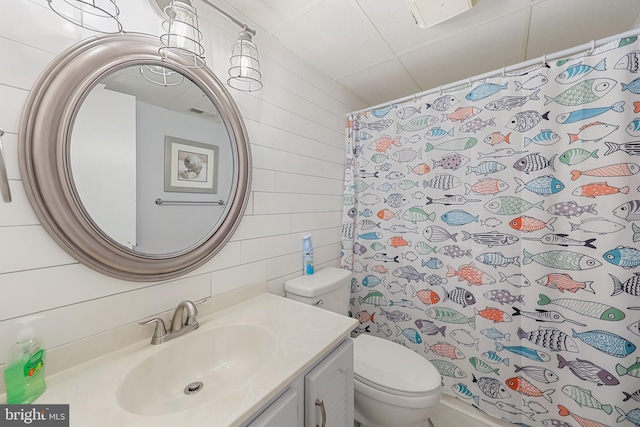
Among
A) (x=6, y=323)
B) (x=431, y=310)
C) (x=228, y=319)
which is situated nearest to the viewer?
(x=6, y=323)

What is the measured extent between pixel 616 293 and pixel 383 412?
1100 mm

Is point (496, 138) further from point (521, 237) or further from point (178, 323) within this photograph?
point (178, 323)

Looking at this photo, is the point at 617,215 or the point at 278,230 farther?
the point at 278,230

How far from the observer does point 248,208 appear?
1.17 meters

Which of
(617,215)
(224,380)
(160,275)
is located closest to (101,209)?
(160,275)

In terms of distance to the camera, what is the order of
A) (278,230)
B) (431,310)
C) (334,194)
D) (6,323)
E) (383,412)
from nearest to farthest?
(6,323) < (383,412) < (278,230) < (431,310) < (334,194)

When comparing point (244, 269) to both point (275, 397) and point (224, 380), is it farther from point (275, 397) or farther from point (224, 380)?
point (275, 397)

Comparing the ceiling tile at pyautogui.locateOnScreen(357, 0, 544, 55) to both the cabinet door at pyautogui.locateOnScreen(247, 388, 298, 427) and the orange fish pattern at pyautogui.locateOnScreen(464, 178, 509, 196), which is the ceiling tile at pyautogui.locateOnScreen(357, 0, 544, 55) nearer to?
the orange fish pattern at pyautogui.locateOnScreen(464, 178, 509, 196)

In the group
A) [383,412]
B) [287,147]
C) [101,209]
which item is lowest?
[383,412]

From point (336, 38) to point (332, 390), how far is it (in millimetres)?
1617

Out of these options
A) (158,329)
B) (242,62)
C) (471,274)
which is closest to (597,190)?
(471,274)

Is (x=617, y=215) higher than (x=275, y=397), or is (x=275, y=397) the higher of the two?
(x=617, y=215)

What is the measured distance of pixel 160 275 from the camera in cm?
85

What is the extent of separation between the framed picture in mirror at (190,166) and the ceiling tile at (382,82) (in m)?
1.17
